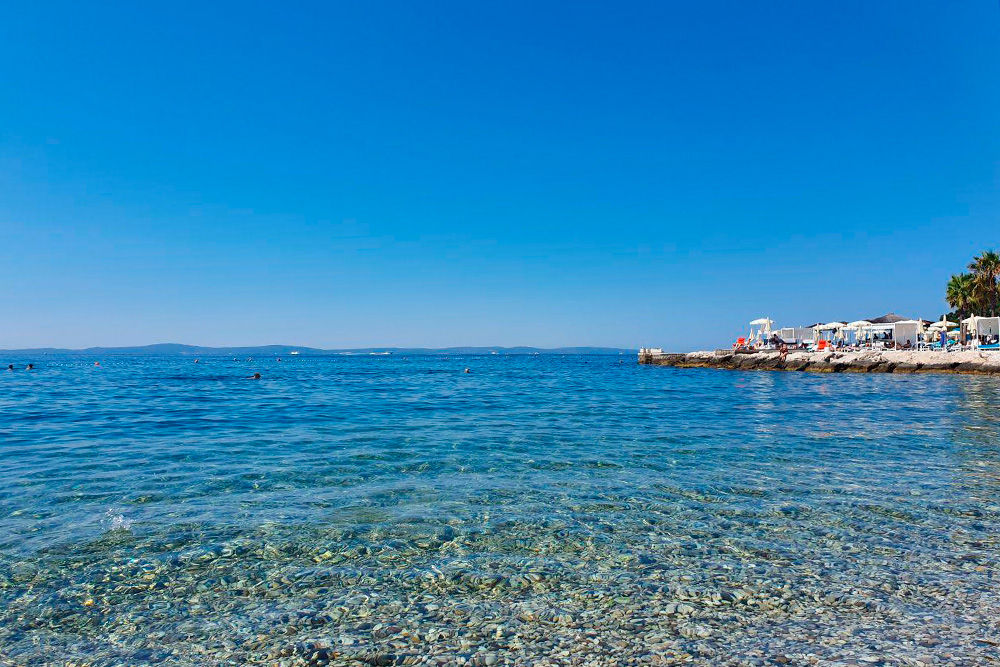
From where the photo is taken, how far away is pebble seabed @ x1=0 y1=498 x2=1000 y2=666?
4078 millimetres

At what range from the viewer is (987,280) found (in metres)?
55.7

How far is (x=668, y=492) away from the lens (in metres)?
8.41

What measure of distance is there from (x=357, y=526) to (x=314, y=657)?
2.90 m

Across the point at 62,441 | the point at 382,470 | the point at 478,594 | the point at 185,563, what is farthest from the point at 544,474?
the point at 62,441

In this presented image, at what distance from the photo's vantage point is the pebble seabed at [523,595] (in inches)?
161

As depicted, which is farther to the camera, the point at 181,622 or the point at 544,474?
the point at 544,474

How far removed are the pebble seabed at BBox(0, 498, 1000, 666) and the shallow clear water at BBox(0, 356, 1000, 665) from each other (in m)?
0.02

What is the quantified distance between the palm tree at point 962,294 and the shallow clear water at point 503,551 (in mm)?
59318

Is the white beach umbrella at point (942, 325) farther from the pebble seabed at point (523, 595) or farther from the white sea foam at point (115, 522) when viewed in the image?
the white sea foam at point (115, 522)

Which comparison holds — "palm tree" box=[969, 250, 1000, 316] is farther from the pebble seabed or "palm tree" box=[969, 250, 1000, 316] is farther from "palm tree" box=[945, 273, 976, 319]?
the pebble seabed

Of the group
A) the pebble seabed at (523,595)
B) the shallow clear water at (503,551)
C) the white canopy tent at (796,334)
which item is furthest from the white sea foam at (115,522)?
the white canopy tent at (796,334)

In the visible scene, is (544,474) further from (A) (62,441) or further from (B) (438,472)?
(A) (62,441)

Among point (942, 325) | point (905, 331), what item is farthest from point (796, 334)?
point (942, 325)

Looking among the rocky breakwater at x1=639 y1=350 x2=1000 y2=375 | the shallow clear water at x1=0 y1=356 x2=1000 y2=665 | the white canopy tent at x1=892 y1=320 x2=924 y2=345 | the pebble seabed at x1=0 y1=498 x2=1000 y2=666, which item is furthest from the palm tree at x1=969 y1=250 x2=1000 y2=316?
the pebble seabed at x1=0 y1=498 x2=1000 y2=666
